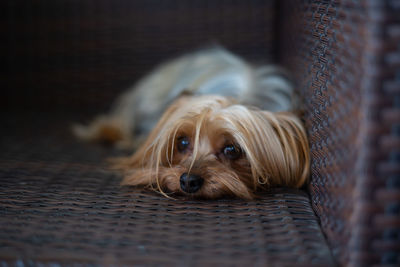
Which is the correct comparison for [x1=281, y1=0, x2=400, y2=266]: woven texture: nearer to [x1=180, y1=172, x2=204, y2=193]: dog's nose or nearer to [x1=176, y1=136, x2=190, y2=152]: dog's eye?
[x1=180, y1=172, x2=204, y2=193]: dog's nose

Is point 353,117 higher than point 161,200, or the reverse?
point 353,117

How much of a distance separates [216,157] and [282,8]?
3.31ft

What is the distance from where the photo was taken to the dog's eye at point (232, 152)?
55.2 inches

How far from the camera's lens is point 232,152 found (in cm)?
141

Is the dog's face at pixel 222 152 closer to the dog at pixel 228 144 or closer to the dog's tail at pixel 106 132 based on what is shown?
the dog at pixel 228 144

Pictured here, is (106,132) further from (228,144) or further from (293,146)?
(293,146)

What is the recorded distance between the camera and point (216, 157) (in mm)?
1414

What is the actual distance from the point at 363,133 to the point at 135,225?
0.55m

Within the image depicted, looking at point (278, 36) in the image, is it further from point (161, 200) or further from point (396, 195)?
point (396, 195)

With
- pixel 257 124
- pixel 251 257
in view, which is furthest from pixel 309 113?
pixel 251 257

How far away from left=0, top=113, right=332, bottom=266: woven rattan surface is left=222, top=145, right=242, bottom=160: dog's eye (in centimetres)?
22

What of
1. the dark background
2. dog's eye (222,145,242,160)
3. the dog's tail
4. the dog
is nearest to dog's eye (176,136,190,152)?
the dog

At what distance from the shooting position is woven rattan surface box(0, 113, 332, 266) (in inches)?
33.2

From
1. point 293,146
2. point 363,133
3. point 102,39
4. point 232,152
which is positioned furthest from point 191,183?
point 102,39
